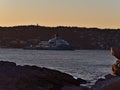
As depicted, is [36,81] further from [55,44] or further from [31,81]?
[55,44]

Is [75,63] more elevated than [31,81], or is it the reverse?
[31,81]

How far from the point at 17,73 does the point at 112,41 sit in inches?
4518

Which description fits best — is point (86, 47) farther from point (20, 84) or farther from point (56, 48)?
point (20, 84)


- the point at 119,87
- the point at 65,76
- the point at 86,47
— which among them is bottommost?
the point at 86,47

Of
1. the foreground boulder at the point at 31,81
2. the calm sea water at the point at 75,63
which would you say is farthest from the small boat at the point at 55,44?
the foreground boulder at the point at 31,81

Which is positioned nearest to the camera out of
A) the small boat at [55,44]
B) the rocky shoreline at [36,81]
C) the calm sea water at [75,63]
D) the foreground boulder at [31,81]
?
the rocky shoreline at [36,81]

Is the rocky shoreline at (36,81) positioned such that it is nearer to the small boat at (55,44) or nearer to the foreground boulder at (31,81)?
the foreground boulder at (31,81)

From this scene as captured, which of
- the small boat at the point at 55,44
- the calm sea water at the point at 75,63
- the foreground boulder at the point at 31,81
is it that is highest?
the foreground boulder at the point at 31,81

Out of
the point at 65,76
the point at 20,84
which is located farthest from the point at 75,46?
the point at 20,84

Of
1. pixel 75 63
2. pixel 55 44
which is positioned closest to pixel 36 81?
pixel 75 63

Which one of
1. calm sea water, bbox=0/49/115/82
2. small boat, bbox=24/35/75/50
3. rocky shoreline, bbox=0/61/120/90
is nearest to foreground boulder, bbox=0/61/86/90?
rocky shoreline, bbox=0/61/120/90

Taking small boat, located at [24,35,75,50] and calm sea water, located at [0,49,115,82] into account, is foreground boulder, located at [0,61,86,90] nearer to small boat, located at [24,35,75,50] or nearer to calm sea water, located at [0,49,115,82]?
calm sea water, located at [0,49,115,82]

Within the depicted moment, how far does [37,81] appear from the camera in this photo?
115 ft

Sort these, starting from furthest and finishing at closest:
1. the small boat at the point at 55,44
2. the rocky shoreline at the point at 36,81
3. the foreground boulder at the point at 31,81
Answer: the small boat at the point at 55,44 < the foreground boulder at the point at 31,81 < the rocky shoreline at the point at 36,81
